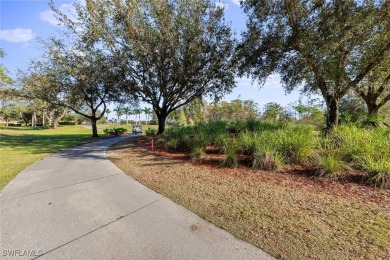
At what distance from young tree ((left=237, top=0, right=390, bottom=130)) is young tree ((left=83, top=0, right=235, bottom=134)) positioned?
3.12 meters

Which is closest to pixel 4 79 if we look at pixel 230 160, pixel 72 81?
pixel 72 81

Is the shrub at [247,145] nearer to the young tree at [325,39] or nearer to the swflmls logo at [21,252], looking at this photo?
the young tree at [325,39]

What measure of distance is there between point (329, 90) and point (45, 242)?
9.77 m

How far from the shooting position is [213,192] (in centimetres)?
478

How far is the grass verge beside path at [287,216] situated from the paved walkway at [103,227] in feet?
0.96

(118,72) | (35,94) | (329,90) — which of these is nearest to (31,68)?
(35,94)

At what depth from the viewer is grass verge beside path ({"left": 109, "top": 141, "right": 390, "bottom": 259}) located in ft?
9.02

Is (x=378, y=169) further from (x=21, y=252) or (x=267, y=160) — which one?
(x=21, y=252)

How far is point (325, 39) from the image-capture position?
704 cm

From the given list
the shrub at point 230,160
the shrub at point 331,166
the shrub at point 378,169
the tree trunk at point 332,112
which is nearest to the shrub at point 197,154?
the shrub at point 230,160

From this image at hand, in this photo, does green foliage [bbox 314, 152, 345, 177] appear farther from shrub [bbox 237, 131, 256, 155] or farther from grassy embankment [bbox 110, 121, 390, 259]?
shrub [bbox 237, 131, 256, 155]

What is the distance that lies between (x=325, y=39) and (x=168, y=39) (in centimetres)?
775

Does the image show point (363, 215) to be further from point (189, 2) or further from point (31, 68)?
point (31, 68)

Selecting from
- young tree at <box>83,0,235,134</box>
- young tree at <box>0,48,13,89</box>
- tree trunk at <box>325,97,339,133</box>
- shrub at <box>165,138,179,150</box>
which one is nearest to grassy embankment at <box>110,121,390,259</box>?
shrub at <box>165,138,179,150</box>
